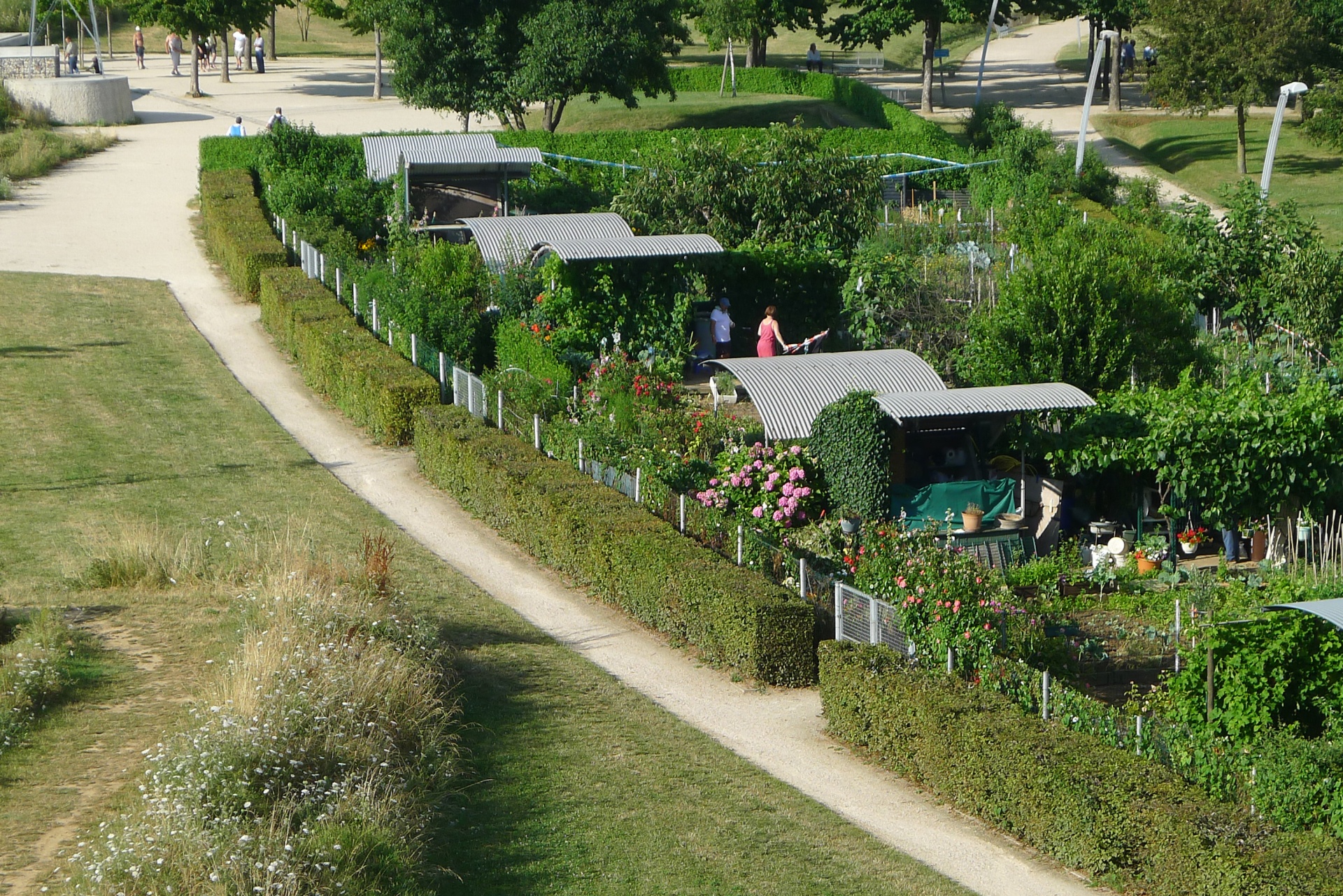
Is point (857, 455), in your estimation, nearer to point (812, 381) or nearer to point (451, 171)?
point (812, 381)

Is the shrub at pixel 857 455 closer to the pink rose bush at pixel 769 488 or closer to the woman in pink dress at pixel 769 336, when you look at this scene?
the pink rose bush at pixel 769 488

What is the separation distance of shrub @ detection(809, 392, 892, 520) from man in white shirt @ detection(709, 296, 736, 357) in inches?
331

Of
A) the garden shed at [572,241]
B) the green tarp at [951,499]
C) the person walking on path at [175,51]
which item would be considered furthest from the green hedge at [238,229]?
the person walking on path at [175,51]

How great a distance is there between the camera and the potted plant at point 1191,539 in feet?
61.0

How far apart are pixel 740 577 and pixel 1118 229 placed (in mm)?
14154

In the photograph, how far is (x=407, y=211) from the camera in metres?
32.1

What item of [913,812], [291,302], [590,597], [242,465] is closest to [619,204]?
[291,302]

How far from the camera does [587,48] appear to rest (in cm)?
4381

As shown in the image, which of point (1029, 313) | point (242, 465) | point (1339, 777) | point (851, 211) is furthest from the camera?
point (851, 211)

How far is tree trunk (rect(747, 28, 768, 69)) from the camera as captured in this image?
62.3 metres

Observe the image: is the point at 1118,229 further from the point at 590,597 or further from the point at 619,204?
the point at 590,597

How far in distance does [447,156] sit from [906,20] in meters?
29.6

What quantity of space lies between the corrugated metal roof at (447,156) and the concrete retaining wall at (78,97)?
19146 millimetres

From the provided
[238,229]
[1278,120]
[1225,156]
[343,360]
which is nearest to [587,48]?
[238,229]
